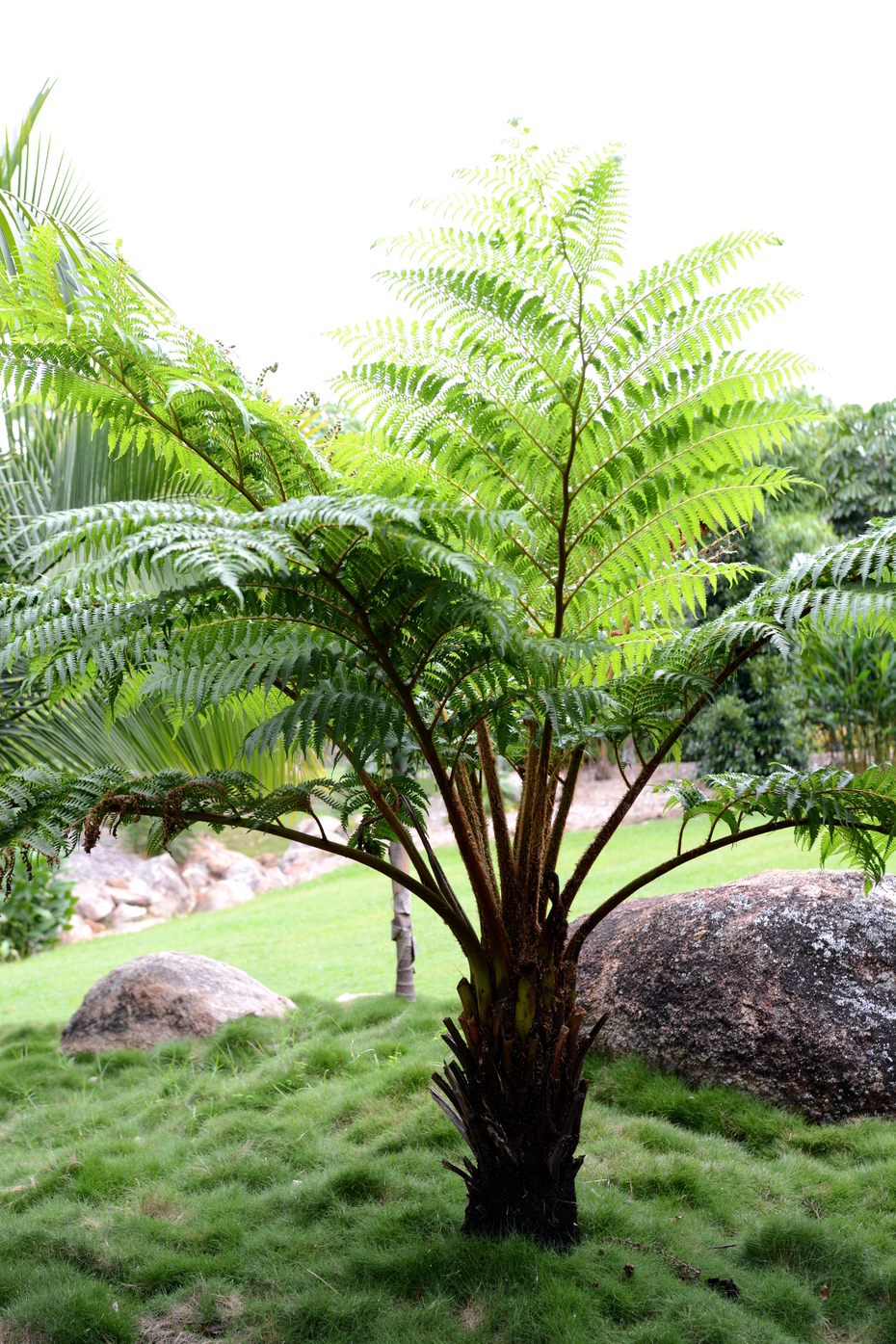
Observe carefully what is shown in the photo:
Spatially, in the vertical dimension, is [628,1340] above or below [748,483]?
below

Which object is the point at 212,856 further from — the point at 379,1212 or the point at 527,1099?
the point at 527,1099

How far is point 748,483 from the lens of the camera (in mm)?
2346

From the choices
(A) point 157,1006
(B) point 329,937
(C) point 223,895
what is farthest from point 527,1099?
(C) point 223,895

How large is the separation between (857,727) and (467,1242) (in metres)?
8.47

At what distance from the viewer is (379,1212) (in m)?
2.77

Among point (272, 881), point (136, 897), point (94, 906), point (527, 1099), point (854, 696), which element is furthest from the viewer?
point (272, 881)

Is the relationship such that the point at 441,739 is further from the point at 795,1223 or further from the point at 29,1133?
the point at 29,1133

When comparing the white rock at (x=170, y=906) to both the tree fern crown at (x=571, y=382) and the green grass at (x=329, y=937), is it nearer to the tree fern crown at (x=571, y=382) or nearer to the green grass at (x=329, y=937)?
the green grass at (x=329, y=937)

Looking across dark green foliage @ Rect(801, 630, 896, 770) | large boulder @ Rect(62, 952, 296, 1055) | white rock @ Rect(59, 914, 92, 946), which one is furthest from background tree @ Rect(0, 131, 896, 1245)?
white rock @ Rect(59, 914, 92, 946)

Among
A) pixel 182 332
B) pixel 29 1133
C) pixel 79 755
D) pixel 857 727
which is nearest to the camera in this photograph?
pixel 182 332

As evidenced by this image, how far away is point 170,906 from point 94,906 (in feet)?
3.05

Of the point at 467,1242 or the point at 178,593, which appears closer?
the point at 178,593

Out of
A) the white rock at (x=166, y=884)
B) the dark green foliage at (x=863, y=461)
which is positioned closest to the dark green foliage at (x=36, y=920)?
the white rock at (x=166, y=884)

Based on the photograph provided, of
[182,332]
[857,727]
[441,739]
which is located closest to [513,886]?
[441,739]
